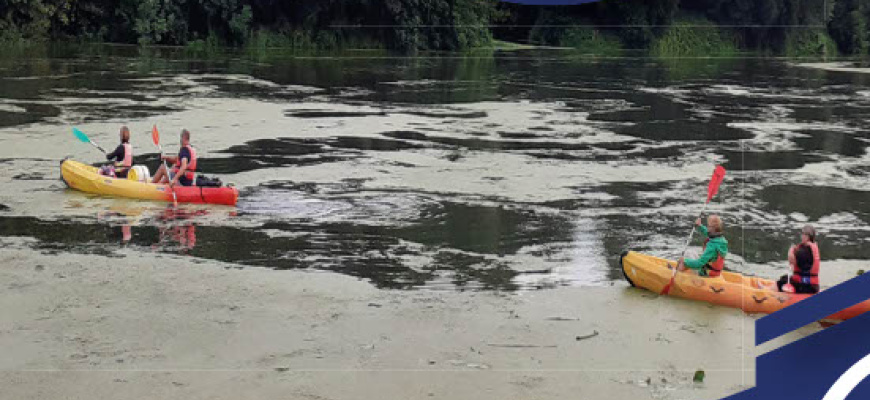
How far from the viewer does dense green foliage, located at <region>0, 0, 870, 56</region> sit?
30.8 m

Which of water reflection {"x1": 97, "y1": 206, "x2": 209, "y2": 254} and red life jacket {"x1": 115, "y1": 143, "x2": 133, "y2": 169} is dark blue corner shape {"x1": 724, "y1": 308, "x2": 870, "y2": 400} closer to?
water reflection {"x1": 97, "y1": 206, "x2": 209, "y2": 254}

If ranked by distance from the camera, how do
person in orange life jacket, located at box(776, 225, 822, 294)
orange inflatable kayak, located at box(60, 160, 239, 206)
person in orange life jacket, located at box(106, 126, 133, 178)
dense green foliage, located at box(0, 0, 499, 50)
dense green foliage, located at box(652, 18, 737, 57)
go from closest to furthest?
person in orange life jacket, located at box(776, 225, 822, 294) < orange inflatable kayak, located at box(60, 160, 239, 206) < person in orange life jacket, located at box(106, 126, 133, 178) < dense green foliage, located at box(0, 0, 499, 50) < dense green foliage, located at box(652, 18, 737, 57)

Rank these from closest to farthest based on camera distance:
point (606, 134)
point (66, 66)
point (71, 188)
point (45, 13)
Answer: point (71, 188) → point (606, 134) → point (66, 66) → point (45, 13)

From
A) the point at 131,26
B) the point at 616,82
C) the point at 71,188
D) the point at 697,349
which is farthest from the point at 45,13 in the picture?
the point at 697,349

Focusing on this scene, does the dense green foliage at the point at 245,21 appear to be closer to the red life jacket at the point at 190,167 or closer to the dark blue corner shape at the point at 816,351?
the red life jacket at the point at 190,167

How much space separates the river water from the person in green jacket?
0.77 m

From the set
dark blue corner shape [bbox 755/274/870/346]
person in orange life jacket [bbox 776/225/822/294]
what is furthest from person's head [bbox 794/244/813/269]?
dark blue corner shape [bbox 755/274/870/346]

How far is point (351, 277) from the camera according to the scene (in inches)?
328

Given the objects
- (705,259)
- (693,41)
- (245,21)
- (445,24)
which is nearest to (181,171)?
(705,259)

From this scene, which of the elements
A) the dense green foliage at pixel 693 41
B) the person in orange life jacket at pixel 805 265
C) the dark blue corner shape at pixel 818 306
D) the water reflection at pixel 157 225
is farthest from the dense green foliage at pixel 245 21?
the dark blue corner shape at pixel 818 306

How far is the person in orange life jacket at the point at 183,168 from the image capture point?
1080 cm

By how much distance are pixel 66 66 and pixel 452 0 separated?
41.2 feet

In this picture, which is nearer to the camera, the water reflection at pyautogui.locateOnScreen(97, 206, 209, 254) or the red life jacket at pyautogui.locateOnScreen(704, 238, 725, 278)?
the red life jacket at pyautogui.locateOnScreen(704, 238, 725, 278)

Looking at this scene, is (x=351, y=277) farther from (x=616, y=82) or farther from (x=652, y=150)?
(x=616, y=82)
